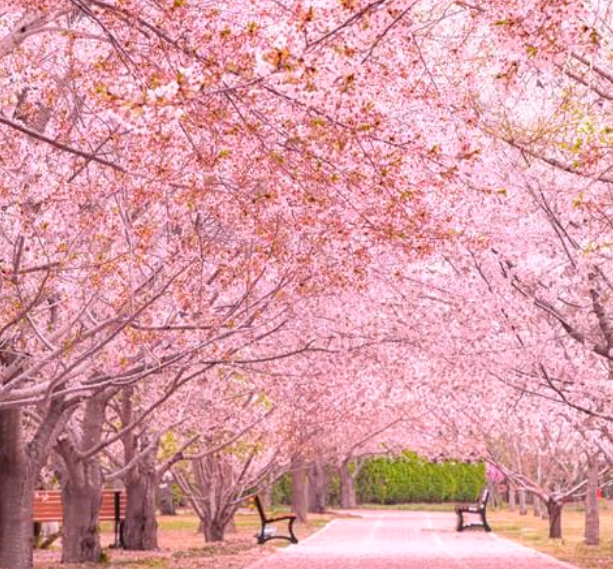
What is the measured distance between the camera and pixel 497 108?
567 inches

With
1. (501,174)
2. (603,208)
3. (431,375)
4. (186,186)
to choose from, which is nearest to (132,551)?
(431,375)

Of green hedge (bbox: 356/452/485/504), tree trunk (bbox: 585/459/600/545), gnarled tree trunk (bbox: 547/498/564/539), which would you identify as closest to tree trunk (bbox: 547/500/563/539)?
gnarled tree trunk (bbox: 547/498/564/539)

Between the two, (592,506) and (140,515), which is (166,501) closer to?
(140,515)

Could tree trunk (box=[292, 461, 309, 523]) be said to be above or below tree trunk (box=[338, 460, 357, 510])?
below

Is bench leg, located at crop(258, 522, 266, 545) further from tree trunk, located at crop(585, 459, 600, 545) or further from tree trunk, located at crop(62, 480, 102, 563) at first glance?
tree trunk, located at crop(62, 480, 102, 563)

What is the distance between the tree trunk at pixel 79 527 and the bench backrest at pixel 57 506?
4.26 meters

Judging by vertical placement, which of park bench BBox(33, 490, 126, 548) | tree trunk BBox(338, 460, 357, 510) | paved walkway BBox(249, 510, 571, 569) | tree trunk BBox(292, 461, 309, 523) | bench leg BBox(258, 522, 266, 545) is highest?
tree trunk BBox(338, 460, 357, 510)

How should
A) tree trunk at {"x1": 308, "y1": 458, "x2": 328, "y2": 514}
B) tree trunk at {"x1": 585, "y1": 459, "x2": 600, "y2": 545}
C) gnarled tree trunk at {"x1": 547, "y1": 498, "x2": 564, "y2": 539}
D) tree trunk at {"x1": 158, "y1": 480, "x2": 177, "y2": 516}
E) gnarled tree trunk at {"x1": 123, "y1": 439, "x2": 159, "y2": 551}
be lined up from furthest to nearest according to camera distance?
1. tree trunk at {"x1": 308, "y1": 458, "x2": 328, "y2": 514}
2. tree trunk at {"x1": 158, "y1": 480, "x2": 177, "y2": 516}
3. gnarled tree trunk at {"x1": 547, "y1": 498, "x2": 564, "y2": 539}
4. tree trunk at {"x1": 585, "y1": 459, "x2": 600, "y2": 545}
5. gnarled tree trunk at {"x1": 123, "y1": 439, "x2": 159, "y2": 551}

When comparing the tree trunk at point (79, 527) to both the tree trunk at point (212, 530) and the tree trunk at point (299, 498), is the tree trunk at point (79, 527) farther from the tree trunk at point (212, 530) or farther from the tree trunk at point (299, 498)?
the tree trunk at point (299, 498)

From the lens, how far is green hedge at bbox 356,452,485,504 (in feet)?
214

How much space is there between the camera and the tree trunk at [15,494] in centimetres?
1686

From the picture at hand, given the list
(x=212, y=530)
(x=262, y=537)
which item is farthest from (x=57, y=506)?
(x=262, y=537)

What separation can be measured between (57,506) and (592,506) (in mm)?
11959

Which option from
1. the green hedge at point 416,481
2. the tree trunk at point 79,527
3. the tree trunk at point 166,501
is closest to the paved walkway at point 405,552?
the tree trunk at point 79,527
